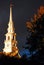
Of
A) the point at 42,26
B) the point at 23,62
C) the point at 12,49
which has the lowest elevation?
the point at 23,62

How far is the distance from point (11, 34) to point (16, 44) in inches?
136

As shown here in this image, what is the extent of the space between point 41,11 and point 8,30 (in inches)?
3468

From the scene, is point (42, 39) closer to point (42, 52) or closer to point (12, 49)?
point (42, 52)

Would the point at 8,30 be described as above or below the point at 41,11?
above

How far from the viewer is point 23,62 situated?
50.9m

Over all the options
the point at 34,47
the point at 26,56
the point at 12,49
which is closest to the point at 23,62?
the point at 26,56

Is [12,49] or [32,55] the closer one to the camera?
[32,55]

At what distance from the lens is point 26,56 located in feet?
168

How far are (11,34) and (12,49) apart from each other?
628 cm

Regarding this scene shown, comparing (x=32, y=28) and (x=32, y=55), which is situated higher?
(x=32, y=28)

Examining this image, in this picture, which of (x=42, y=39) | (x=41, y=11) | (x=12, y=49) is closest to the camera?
(x=42, y=39)

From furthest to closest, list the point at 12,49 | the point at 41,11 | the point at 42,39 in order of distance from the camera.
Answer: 1. the point at 12,49
2. the point at 41,11
3. the point at 42,39

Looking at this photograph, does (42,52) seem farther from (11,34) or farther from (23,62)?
(11,34)

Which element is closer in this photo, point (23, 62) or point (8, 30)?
point (23, 62)
